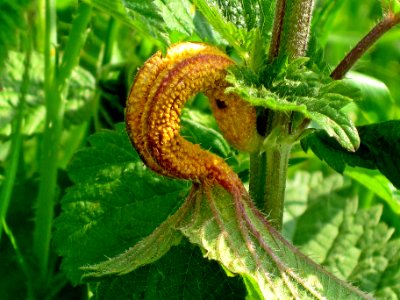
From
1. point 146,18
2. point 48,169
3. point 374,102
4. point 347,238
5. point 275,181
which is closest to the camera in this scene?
point 146,18

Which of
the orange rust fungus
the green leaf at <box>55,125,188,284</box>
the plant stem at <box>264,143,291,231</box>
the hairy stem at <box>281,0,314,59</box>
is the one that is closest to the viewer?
the orange rust fungus

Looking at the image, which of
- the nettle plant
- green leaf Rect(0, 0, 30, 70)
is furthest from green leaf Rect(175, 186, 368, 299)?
green leaf Rect(0, 0, 30, 70)

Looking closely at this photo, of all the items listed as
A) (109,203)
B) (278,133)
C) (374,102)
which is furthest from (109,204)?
(374,102)

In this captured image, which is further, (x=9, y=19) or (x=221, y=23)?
(x=9, y=19)

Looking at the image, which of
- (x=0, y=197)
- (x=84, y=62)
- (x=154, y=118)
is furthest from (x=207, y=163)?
(x=84, y=62)

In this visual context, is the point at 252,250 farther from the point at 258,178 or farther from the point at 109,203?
the point at 109,203

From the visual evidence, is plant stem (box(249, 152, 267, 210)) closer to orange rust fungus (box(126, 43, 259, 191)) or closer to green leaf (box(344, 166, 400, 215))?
orange rust fungus (box(126, 43, 259, 191))

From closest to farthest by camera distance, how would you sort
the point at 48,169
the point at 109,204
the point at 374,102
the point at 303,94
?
1. the point at 303,94
2. the point at 109,204
3. the point at 48,169
4. the point at 374,102

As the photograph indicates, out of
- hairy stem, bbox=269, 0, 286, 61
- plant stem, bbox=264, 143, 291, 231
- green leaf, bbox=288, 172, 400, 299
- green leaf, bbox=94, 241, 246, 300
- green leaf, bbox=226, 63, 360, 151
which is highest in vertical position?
hairy stem, bbox=269, 0, 286, 61
